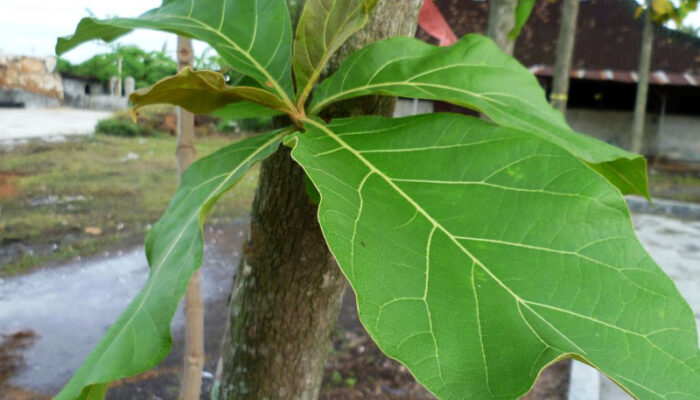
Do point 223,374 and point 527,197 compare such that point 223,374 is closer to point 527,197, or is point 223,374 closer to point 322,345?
point 322,345

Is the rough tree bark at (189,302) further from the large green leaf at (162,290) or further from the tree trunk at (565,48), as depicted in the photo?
the tree trunk at (565,48)

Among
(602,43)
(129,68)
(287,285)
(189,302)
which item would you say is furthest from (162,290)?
(602,43)

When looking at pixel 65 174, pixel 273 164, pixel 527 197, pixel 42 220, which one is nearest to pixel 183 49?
pixel 273 164

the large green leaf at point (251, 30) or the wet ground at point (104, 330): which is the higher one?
the large green leaf at point (251, 30)

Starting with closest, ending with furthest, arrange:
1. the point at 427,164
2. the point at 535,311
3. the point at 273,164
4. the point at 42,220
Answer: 1. the point at 535,311
2. the point at 427,164
3. the point at 273,164
4. the point at 42,220

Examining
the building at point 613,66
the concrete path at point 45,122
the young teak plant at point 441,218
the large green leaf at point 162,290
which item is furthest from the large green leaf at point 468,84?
the building at point 613,66

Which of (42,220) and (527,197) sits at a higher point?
(527,197)

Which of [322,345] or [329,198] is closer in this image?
[329,198]
